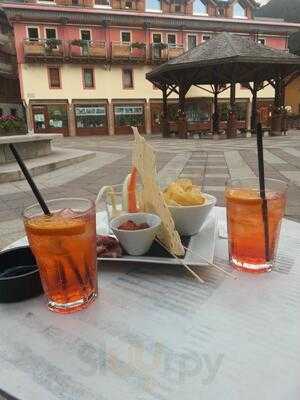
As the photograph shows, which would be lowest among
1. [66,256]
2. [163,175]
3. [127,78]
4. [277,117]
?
[163,175]

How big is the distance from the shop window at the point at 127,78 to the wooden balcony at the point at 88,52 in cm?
186

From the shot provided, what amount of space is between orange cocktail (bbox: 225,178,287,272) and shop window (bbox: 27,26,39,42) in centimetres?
2456

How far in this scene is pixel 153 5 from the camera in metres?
25.5

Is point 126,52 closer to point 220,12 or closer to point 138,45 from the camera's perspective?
point 138,45

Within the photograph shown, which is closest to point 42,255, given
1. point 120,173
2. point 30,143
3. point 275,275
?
point 275,275

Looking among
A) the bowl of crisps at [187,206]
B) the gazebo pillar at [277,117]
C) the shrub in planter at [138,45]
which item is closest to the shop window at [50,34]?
the shrub in planter at [138,45]

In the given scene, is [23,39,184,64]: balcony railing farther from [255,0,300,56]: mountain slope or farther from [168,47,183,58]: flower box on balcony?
[255,0,300,56]: mountain slope

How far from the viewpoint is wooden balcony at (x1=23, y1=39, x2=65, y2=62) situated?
72.1 ft

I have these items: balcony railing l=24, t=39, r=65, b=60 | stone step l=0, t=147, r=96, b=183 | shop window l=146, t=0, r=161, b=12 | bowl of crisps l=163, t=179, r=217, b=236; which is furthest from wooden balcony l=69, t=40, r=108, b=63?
bowl of crisps l=163, t=179, r=217, b=236

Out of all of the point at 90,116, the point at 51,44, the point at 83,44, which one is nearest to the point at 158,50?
the point at 83,44

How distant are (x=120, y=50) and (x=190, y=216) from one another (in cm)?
2474

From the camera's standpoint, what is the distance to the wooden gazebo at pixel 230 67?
13.7 meters

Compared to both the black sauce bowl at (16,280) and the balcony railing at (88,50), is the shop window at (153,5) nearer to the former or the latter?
the balcony railing at (88,50)

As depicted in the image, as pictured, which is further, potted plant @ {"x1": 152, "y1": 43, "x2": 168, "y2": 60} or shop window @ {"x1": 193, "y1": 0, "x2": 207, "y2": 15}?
shop window @ {"x1": 193, "y1": 0, "x2": 207, "y2": 15}
